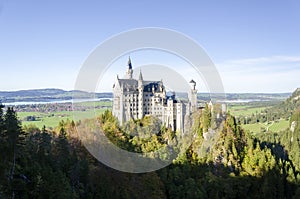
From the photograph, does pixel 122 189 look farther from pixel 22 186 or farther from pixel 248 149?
pixel 248 149

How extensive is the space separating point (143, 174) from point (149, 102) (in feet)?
45.3

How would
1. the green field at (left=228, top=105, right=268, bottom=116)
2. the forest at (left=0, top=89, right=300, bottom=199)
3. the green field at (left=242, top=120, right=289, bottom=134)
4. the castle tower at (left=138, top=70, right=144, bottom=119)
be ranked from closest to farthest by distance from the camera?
the forest at (left=0, top=89, right=300, bottom=199)
the castle tower at (left=138, top=70, right=144, bottom=119)
the green field at (left=242, top=120, right=289, bottom=134)
the green field at (left=228, top=105, right=268, bottom=116)

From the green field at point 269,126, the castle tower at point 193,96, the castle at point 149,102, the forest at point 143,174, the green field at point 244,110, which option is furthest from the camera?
the green field at point 244,110

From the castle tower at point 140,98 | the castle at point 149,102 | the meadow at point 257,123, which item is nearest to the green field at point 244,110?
the meadow at point 257,123

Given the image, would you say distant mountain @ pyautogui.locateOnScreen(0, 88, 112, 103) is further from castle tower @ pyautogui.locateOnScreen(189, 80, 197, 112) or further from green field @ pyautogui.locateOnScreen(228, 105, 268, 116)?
green field @ pyautogui.locateOnScreen(228, 105, 268, 116)

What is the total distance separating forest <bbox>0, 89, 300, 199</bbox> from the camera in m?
15.8

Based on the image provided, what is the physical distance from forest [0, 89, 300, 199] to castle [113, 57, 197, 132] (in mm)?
1480

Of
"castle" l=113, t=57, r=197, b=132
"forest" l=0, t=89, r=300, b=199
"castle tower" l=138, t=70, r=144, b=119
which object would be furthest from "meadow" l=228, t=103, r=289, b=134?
"castle tower" l=138, t=70, r=144, b=119

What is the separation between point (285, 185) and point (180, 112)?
13789 millimetres

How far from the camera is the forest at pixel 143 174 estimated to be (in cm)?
1578

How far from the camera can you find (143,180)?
28.5m

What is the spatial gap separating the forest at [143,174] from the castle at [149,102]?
148cm

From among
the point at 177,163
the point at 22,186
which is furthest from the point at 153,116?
the point at 22,186

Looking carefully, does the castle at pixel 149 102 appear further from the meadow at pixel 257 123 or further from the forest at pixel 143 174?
the meadow at pixel 257 123
